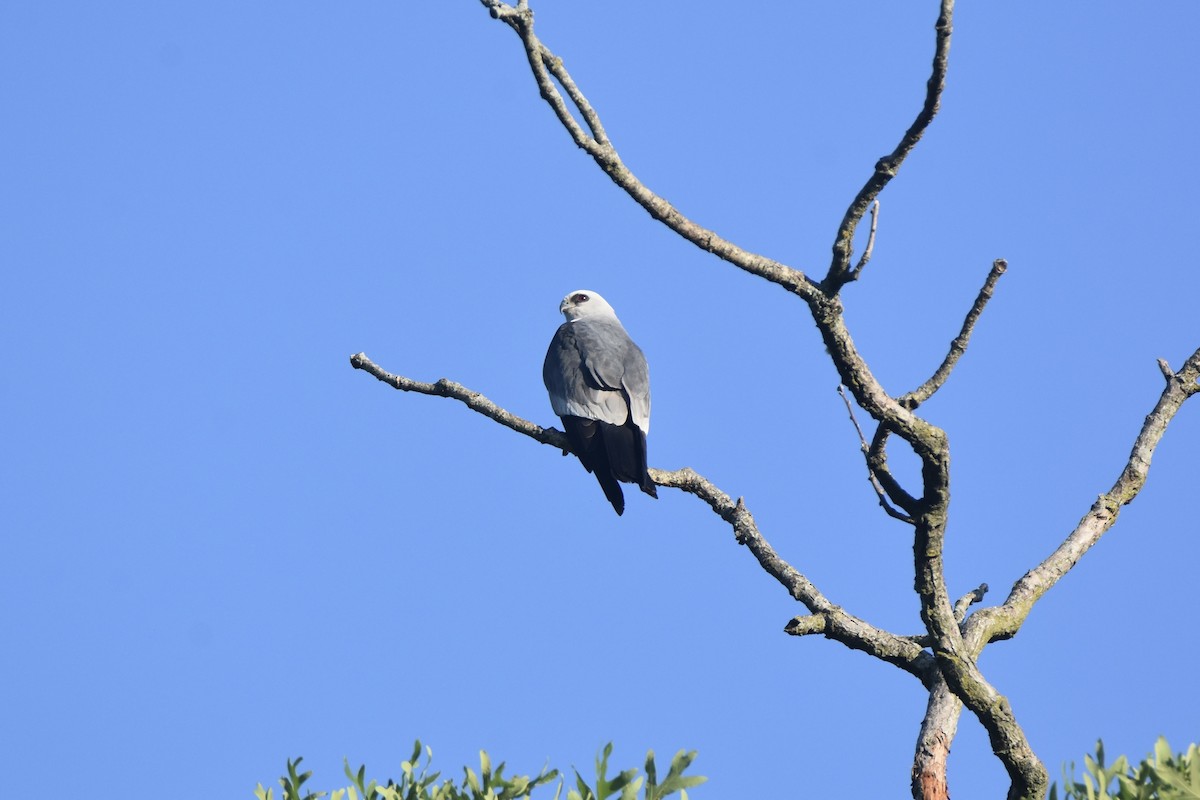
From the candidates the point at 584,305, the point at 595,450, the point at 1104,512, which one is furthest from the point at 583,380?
the point at 1104,512

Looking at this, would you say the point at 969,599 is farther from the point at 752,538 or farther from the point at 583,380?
the point at 583,380

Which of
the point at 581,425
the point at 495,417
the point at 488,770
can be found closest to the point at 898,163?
the point at 488,770

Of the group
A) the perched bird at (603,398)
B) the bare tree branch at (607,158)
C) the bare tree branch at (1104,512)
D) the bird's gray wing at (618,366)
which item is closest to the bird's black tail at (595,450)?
the perched bird at (603,398)

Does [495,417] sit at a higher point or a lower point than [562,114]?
higher

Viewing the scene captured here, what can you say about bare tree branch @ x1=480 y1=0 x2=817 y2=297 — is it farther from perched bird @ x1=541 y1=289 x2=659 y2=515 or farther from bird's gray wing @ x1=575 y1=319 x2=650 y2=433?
bird's gray wing @ x1=575 y1=319 x2=650 y2=433

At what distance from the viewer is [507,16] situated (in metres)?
3.55

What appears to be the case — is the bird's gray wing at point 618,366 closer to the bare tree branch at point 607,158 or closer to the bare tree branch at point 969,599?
the bare tree branch at point 969,599

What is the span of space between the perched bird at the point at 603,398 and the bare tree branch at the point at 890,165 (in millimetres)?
2654

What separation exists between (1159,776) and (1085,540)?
2409mm

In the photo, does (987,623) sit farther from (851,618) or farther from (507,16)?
(507,16)

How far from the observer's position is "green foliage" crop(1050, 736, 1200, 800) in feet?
9.29

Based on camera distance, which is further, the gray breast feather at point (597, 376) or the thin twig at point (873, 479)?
the gray breast feather at point (597, 376)

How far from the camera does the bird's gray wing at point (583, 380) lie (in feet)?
23.9

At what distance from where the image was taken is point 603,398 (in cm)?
Answer: 739
